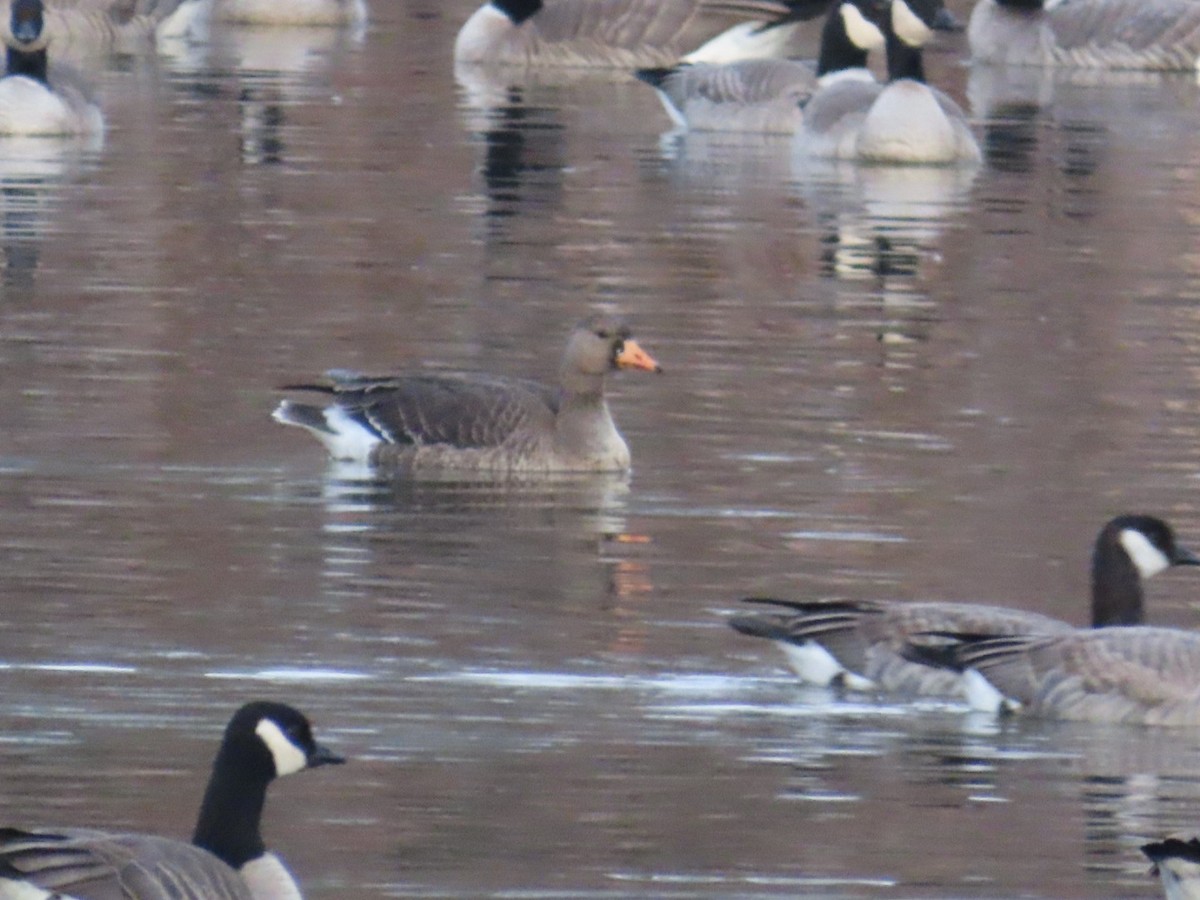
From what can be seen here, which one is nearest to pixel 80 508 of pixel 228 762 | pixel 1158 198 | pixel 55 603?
pixel 55 603

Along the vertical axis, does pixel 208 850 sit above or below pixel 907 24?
below

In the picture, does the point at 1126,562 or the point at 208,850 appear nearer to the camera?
the point at 208,850

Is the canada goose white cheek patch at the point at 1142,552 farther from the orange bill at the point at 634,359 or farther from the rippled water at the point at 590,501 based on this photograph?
the orange bill at the point at 634,359

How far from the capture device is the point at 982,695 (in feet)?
34.1

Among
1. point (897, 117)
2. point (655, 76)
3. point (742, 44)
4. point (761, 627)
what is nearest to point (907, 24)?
point (897, 117)

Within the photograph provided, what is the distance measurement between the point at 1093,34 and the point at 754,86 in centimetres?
678

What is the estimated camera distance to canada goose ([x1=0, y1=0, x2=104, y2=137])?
2502cm

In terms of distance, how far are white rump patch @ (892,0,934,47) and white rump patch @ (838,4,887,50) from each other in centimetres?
186

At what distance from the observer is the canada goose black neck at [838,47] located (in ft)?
90.1

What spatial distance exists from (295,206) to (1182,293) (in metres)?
5.98

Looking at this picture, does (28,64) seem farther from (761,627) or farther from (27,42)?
(761,627)

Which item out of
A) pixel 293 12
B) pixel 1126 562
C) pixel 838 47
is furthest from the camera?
pixel 293 12

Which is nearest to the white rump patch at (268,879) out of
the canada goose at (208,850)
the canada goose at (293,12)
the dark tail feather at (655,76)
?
the canada goose at (208,850)

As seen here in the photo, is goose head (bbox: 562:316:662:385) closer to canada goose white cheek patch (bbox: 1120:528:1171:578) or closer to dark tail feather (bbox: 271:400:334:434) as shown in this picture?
dark tail feather (bbox: 271:400:334:434)
